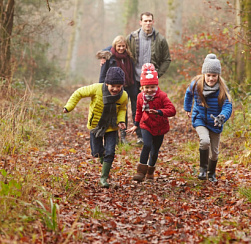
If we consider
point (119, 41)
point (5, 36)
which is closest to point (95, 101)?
point (119, 41)

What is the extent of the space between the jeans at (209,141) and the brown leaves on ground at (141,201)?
471 mm

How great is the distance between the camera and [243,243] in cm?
341

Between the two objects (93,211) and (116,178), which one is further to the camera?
(116,178)

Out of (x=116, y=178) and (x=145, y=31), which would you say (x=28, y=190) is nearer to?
(x=116, y=178)

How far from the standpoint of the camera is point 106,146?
225 inches

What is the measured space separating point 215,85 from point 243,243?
300cm

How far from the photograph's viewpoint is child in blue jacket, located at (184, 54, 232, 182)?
18.8 ft

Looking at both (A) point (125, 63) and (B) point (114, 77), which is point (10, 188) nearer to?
(B) point (114, 77)

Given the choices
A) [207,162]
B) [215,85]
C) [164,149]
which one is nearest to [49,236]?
[207,162]

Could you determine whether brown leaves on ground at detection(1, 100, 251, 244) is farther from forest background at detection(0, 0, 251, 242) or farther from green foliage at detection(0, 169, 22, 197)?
green foliage at detection(0, 169, 22, 197)

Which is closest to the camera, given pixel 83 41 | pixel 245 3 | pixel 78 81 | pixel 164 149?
pixel 164 149

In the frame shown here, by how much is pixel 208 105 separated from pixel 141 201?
76.8 inches

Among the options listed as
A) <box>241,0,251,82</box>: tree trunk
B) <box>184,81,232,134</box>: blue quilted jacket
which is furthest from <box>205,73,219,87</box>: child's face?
<box>241,0,251,82</box>: tree trunk

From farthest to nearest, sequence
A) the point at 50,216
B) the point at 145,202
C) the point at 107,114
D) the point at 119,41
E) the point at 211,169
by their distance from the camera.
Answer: the point at 119,41 < the point at 211,169 < the point at 107,114 < the point at 145,202 < the point at 50,216
